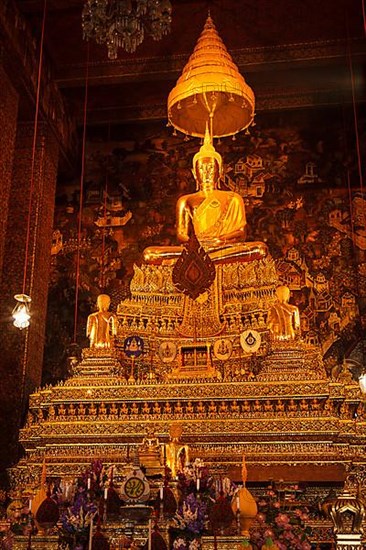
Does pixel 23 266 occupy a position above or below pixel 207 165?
below

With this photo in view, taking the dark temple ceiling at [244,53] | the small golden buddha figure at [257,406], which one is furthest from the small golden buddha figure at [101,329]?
the dark temple ceiling at [244,53]

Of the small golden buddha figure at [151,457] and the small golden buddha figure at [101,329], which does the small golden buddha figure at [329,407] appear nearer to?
the small golden buddha figure at [151,457]

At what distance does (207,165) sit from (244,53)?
69.8 inches

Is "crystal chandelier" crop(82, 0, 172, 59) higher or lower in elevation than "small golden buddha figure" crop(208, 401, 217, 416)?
higher

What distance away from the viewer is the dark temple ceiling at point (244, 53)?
8.42 meters

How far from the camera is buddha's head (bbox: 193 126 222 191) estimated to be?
26.2ft

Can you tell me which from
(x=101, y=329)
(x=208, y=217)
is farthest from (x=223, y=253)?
(x=101, y=329)

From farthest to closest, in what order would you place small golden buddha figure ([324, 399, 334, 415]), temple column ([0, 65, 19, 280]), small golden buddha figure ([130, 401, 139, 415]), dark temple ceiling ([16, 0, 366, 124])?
dark temple ceiling ([16, 0, 366, 124]) → temple column ([0, 65, 19, 280]) → small golden buddha figure ([130, 401, 139, 415]) → small golden buddha figure ([324, 399, 334, 415])

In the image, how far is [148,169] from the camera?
991cm

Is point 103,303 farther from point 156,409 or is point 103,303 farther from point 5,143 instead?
point 5,143

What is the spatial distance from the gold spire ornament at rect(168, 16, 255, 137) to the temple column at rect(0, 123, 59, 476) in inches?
62.2

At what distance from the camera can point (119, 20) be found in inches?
216

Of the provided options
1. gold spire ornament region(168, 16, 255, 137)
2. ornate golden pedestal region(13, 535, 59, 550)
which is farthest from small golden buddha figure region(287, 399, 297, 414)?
gold spire ornament region(168, 16, 255, 137)

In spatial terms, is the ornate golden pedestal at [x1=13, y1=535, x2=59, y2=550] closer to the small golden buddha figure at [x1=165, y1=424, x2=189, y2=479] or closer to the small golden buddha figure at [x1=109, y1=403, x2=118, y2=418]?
the small golden buddha figure at [x1=165, y1=424, x2=189, y2=479]
